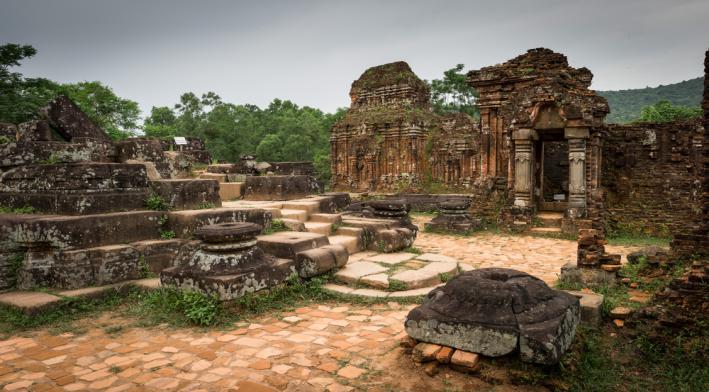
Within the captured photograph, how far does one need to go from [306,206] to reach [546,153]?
10972mm

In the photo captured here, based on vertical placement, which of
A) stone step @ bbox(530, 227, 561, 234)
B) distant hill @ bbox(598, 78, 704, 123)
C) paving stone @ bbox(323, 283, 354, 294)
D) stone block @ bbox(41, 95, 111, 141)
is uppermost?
distant hill @ bbox(598, 78, 704, 123)

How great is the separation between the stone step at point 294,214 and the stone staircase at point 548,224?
21.3 ft

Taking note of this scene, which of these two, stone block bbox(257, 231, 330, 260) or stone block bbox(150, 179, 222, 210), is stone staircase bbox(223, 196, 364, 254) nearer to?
stone block bbox(257, 231, 330, 260)

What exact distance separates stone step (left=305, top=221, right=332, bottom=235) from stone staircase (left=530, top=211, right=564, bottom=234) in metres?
6.24

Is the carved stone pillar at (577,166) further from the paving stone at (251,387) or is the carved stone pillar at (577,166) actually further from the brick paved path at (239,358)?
the paving stone at (251,387)

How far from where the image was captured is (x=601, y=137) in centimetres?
1144

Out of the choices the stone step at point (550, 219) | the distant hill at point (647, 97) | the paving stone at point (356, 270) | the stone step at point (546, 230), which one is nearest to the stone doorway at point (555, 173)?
the stone step at point (550, 219)

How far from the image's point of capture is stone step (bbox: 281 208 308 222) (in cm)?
730

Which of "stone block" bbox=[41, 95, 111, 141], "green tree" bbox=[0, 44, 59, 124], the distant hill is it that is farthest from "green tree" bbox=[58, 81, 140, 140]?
the distant hill

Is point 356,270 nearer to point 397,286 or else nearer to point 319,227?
point 397,286

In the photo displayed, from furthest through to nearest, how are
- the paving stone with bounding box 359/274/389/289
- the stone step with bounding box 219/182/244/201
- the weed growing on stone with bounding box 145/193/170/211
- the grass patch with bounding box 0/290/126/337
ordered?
1. the stone step with bounding box 219/182/244/201
2. the weed growing on stone with bounding box 145/193/170/211
3. the paving stone with bounding box 359/274/389/289
4. the grass patch with bounding box 0/290/126/337

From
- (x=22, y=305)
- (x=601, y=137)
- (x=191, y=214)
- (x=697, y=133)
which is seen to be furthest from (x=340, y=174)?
(x=22, y=305)

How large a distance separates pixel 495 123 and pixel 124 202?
11142 millimetres

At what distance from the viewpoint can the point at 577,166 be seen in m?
10.8
